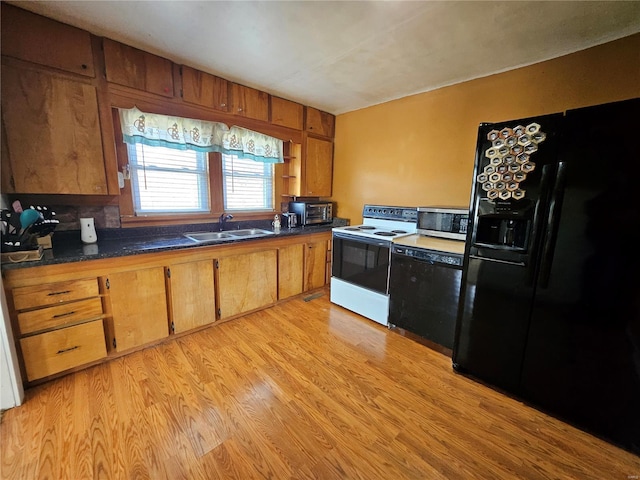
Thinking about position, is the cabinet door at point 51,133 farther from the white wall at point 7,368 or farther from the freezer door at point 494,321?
the freezer door at point 494,321

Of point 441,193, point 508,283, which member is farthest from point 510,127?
point 441,193

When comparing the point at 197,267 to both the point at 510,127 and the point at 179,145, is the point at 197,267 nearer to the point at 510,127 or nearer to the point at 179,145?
the point at 179,145

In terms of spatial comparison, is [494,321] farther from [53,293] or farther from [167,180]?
[167,180]

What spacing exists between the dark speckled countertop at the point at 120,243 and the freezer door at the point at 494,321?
1.90 m

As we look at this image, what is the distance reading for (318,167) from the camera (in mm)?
3727

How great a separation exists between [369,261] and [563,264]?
150 centimetres

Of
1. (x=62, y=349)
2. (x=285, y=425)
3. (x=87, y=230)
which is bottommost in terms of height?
(x=285, y=425)

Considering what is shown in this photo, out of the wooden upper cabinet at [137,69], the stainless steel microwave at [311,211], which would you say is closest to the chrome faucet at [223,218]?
the stainless steel microwave at [311,211]

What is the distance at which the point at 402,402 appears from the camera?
1.71 metres

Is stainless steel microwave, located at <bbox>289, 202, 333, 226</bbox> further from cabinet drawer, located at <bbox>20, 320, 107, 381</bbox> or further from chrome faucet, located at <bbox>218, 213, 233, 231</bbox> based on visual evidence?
cabinet drawer, located at <bbox>20, 320, 107, 381</bbox>

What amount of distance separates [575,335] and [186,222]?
130 inches

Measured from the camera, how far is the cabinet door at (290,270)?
9.98ft

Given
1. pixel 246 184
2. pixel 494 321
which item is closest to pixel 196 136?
pixel 246 184

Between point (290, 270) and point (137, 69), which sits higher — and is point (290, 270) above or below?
A: below
